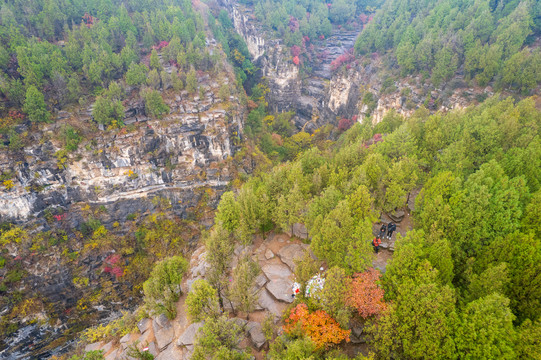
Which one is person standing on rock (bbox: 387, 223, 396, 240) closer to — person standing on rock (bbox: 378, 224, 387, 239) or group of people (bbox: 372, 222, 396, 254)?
group of people (bbox: 372, 222, 396, 254)

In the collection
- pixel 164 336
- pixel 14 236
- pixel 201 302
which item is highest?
pixel 201 302

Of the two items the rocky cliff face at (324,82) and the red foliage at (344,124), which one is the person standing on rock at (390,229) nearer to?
the rocky cliff face at (324,82)

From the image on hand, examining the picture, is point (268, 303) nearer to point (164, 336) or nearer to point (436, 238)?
point (164, 336)

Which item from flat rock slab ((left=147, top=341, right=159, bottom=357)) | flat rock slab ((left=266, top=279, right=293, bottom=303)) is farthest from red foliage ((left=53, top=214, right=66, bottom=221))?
flat rock slab ((left=266, top=279, right=293, bottom=303))

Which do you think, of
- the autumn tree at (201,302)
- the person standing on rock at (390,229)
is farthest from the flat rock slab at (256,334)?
the person standing on rock at (390,229)

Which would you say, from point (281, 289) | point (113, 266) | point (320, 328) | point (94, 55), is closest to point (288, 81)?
point (94, 55)

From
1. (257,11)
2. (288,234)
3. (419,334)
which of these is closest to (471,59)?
(288,234)
